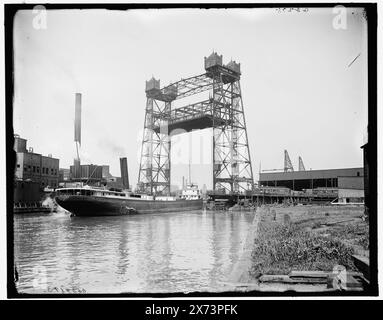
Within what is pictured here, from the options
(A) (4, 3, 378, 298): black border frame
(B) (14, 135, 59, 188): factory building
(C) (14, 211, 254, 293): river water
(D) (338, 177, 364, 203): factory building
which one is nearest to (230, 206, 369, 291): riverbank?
(A) (4, 3, 378, 298): black border frame

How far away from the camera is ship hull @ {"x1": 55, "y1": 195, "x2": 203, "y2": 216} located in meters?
34.9

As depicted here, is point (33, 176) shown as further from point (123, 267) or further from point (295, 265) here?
point (295, 265)

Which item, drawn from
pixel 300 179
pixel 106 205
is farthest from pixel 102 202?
pixel 300 179

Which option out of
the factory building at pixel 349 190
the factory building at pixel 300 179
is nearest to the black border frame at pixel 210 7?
the factory building at pixel 349 190

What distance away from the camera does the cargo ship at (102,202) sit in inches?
1380

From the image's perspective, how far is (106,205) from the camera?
122 feet

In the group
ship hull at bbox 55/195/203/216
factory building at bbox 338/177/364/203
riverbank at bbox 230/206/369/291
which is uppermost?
factory building at bbox 338/177/364/203

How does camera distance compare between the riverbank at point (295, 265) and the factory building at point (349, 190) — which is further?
the factory building at point (349, 190)

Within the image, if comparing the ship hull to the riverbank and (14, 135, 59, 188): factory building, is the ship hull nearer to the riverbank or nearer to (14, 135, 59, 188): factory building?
(14, 135, 59, 188): factory building

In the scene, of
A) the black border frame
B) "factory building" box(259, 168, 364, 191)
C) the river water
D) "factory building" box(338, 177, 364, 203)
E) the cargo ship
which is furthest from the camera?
"factory building" box(259, 168, 364, 191)

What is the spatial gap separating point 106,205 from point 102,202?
2.49ft

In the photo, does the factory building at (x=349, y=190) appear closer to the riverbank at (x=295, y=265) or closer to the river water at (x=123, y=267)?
the river water at (x=123, y=267)
